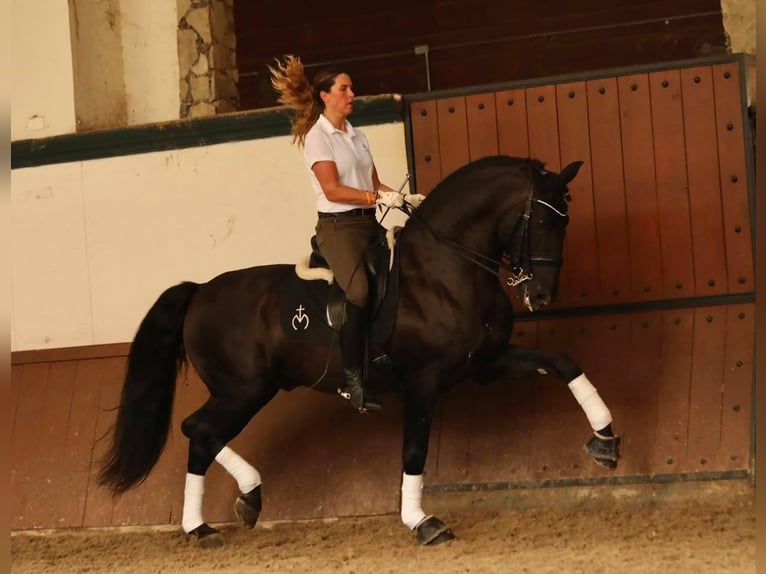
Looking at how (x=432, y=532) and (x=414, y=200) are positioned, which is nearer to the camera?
(x=432, y=532)

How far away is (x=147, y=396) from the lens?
194 inches

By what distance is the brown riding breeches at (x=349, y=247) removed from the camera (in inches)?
172

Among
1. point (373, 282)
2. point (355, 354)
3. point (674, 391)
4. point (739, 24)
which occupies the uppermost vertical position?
point (739, 24)

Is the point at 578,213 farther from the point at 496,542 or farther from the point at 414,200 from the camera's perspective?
the point at 496,542

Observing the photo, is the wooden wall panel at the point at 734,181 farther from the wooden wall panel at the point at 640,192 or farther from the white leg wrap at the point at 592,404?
the white leg wrap at the point at 592,404

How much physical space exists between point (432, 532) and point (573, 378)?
921mm

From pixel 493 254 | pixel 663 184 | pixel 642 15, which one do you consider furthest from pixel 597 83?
pixel 642 15

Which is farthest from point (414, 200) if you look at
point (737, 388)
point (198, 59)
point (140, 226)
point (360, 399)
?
point (198, 59)

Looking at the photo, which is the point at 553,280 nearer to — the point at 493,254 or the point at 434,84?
the point at 493,254

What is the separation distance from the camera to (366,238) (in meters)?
4.52

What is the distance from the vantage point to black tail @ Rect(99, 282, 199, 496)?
485 centimetres

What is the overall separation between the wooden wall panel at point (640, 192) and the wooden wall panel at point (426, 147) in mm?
1033

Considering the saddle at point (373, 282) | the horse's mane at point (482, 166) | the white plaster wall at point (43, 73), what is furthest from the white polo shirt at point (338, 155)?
the white plaster wall at point (43, 73)

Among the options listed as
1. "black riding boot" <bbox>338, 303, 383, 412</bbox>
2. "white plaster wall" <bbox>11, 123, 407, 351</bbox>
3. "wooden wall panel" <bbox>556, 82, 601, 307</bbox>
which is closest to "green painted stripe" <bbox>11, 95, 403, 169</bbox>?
"white plaster wall" <bbox>11, 123, 407, 351</bbox>
